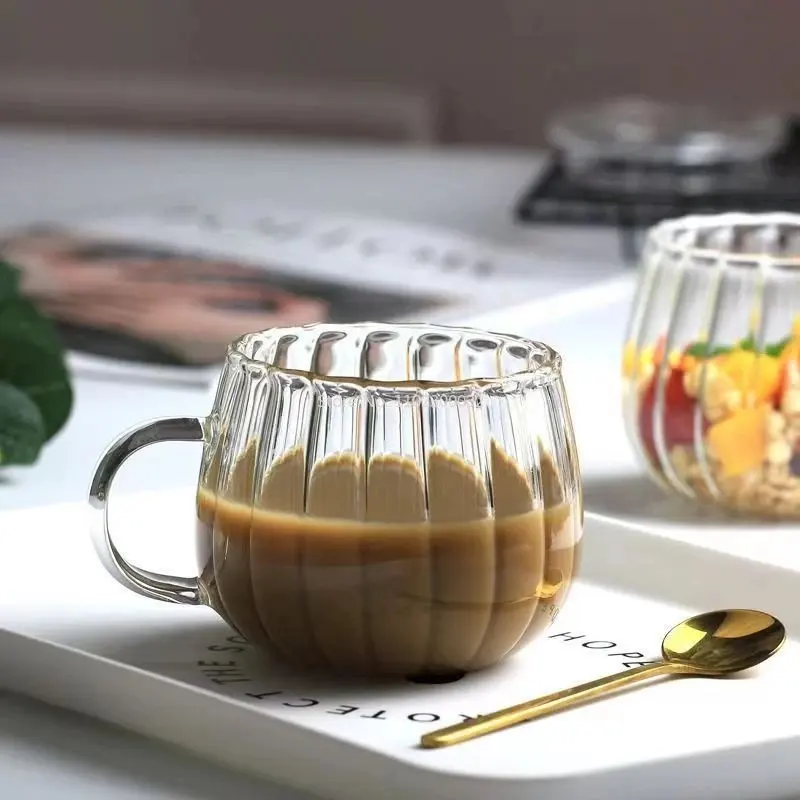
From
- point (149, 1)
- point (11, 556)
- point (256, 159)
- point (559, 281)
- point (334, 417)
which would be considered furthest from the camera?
point (149, 1)

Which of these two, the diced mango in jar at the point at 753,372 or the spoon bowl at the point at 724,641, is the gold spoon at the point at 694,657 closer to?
the spoon bowl at the point at 724,641

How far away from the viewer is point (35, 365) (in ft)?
2.35

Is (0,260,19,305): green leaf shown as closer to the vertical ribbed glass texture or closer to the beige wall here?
the vertical ribbed glass texture

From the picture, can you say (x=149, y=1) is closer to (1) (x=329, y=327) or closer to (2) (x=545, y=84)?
(2) (x=545, y=84)

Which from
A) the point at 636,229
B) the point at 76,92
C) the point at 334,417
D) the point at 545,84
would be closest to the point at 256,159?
the point at 636,229

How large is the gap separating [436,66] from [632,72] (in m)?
0.29

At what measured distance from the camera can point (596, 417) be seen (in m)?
0.80

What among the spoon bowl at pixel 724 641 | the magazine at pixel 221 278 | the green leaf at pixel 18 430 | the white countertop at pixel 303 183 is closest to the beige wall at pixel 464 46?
the white countertop at pixel 303 183

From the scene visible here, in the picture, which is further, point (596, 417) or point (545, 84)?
point (545, 84)

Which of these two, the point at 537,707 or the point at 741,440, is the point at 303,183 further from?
the point at 537,707

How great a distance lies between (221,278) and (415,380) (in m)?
0.56

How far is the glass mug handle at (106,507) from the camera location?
19.3 inches

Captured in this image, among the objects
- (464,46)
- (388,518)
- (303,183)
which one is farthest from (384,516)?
(464,46)

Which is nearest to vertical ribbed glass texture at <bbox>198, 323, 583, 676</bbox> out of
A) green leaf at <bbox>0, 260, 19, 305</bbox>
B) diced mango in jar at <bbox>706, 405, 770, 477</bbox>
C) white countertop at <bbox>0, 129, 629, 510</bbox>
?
diced mango in jar at <bbox>706, 405, 770, 477</bbox>
